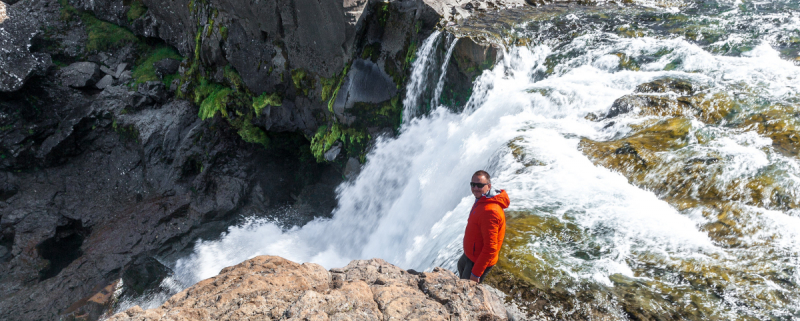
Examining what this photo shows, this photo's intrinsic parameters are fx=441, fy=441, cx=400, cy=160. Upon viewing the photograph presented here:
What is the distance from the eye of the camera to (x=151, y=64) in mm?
17344

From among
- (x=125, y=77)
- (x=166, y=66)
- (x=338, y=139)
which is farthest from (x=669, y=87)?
(x=125, y=77)

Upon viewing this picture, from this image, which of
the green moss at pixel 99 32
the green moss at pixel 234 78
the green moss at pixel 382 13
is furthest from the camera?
the green moss at pixel 99 32

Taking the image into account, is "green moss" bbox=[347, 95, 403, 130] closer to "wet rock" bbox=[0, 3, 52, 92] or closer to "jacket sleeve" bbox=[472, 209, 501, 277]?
"jacket sleeve" bbox=[472, 209, 501, 277]

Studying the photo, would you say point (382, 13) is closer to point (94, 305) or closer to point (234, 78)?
point (234, 78)

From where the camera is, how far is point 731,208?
18.2 feet

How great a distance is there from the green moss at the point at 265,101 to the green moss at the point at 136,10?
864 cm

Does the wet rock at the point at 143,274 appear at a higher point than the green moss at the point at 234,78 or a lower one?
lower

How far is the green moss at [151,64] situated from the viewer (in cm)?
1653

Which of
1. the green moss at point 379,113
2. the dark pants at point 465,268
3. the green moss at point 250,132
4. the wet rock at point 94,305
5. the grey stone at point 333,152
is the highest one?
the dark pants at point 465,268

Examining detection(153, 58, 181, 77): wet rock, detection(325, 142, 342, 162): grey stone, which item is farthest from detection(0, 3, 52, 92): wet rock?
detection(325, 142, 342, 162): grey stone

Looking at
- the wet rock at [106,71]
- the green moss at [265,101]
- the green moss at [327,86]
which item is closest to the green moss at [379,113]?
the green moss at [327,86]

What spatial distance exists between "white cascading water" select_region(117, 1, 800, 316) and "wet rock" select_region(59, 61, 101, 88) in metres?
8.35

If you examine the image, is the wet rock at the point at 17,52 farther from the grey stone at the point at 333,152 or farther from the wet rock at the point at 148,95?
the grey stone at the point at 333,152

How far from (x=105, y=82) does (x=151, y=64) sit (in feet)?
5.71
